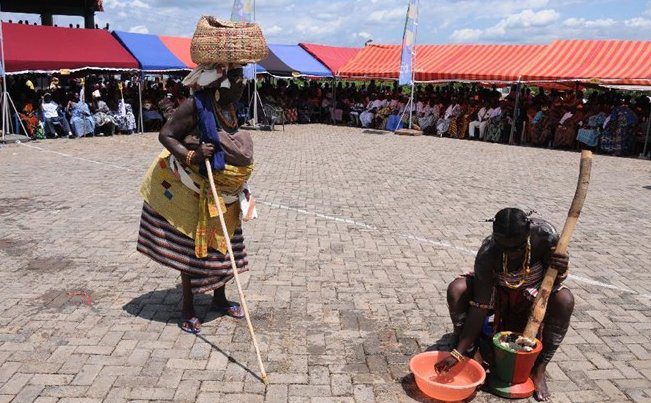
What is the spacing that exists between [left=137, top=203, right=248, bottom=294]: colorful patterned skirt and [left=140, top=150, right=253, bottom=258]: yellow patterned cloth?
6 centimetres

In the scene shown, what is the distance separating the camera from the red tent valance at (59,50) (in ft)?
47.4

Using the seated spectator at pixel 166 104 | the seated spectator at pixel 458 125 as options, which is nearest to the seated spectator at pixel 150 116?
the seated spectator at pixel 166 104

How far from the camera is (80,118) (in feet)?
52.0

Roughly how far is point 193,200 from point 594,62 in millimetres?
15959

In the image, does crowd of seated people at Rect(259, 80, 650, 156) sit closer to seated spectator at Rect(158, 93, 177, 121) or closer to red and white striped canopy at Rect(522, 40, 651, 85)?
red and white striped canopy at Rect(522, 40, 651, 85)

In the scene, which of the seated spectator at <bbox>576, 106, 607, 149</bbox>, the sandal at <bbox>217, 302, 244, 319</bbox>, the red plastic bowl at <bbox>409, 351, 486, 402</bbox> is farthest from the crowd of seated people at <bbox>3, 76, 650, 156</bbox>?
the red plastic bowl at <bbox>409, 351, 486, 402</bbox>

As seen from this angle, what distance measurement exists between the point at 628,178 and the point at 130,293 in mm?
10731

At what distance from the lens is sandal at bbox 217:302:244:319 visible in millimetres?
4438

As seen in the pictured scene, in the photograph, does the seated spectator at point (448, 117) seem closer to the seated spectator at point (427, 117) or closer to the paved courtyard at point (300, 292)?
the seated spectator at point (427, 117)

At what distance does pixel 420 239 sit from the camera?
6.73 meters

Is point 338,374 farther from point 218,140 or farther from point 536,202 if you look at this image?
point 536,202

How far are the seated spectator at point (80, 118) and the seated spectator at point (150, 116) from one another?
2.20 metres

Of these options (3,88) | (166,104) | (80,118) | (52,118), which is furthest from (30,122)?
(166,104)

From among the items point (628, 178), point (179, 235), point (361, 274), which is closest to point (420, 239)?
point (361, 274)
